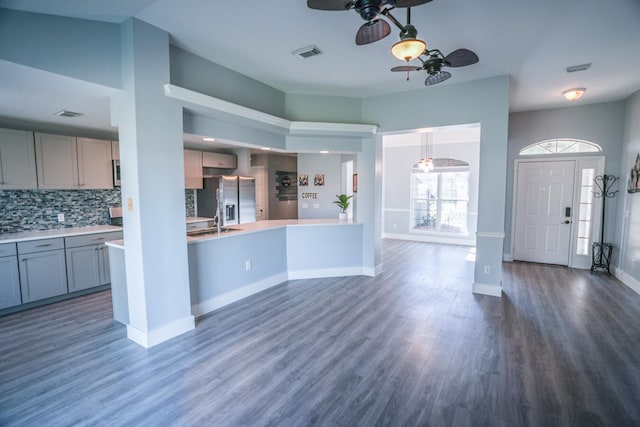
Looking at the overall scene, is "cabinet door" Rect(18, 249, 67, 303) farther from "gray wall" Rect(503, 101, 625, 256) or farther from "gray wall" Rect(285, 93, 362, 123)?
"gray wall" Rect(503, 101, 625, 256)

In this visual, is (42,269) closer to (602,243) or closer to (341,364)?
(341,364)

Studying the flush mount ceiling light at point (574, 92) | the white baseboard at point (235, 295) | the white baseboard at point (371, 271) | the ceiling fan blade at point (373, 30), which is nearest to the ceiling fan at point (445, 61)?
the ceiling fan blade at point (373, 30)

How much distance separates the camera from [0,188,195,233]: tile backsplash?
4.08m

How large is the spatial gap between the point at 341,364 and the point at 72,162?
4707 millimetres

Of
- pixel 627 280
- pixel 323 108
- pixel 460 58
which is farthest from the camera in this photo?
pixel 323 108

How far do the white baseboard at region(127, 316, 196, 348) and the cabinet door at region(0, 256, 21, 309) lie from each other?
1.85 m

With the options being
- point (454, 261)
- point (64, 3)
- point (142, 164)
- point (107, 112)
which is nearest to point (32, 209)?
point (107, 112)

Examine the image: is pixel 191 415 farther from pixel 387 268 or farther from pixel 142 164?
pixel 387 268

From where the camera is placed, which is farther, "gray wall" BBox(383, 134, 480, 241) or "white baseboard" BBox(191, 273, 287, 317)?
"gray wall" BBox(383, 134, 480, 241)

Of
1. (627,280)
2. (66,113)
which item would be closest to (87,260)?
(66,113)

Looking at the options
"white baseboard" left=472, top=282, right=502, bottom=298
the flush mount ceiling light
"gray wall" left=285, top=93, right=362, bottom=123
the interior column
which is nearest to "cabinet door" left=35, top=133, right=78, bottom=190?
the interior column

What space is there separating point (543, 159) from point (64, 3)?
733 cm

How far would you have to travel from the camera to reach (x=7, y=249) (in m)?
3.55

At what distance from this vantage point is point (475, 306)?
3.85m
